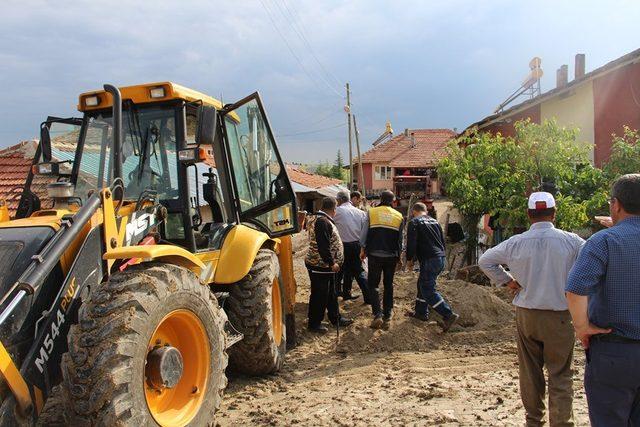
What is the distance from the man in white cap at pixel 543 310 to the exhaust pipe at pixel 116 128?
9.17ft

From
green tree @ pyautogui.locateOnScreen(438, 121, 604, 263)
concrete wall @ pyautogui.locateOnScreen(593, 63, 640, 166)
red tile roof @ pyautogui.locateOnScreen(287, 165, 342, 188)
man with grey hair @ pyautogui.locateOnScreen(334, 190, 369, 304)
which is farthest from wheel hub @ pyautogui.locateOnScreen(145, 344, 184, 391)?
red tile roof @ pyautogui.locateOnScreen(287, 165, 342, 188)

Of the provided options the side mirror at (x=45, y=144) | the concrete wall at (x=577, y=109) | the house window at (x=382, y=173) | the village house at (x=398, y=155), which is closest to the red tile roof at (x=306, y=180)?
the village house at (x=398, y=155)

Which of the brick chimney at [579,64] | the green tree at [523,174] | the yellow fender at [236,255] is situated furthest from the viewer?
the brick chimney at [579,64]

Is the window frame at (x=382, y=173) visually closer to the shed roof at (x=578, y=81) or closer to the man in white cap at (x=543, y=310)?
Answer: the shed roof at (x=578, y=81)

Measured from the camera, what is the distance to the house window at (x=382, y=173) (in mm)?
45356

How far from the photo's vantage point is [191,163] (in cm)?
438

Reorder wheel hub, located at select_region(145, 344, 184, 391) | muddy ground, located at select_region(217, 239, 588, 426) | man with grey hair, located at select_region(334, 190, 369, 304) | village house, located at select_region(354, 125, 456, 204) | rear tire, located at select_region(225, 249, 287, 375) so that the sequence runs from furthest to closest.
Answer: village house, located at select_region(354, 125, 456, 204) → man with grey hair, located at select_region(334, 190, 369, 304) → rear tire, located at select_region(225, 249, 287, 375) → muddy ground, located at select_region(217, 239, 588, 426) → wheel hub, located at select_region(145, 344, 184, 391)

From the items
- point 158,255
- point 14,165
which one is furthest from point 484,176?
point 14,165

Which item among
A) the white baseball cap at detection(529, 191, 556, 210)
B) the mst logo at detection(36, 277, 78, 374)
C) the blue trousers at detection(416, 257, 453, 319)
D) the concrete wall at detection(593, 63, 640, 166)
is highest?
the concrete wall at detection(593, 63, 640, 166)

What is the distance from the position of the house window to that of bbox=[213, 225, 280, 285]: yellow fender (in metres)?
40.8

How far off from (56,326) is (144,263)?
65cm

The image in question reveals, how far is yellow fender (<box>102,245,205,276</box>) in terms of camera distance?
3.32 meters

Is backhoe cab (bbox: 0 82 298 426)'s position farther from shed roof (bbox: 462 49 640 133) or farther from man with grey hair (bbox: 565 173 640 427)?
shed roof (bbox: 462 49 640 133)

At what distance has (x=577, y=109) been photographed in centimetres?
1479
